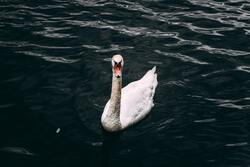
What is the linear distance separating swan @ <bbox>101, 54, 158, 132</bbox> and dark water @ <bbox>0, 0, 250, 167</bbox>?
288mm

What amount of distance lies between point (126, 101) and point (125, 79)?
2108 millimetres

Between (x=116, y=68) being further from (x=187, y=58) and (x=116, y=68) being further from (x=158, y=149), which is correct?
(x=187, y=58)

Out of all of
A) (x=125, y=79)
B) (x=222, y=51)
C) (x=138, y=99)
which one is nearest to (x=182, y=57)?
(x=222, y=51)

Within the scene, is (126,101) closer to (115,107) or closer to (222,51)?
(115,107)

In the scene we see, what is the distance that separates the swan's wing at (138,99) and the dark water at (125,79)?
28 centimetres

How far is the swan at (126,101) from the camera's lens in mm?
13516

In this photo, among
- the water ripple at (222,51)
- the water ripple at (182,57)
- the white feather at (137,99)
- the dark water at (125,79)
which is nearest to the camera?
the dark water at (125,79)

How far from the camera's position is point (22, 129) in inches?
529

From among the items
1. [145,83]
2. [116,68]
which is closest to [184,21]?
[145,83]

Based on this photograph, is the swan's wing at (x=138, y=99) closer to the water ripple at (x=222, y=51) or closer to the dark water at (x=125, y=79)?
the dark water at (x=125, y=79)

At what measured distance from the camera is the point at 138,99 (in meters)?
14.8

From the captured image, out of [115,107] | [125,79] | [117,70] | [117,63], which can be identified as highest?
[117,63]

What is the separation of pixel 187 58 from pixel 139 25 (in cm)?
333

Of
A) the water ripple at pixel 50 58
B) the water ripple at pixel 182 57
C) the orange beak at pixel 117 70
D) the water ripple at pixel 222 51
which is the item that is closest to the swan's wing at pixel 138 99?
the orange beak at pixel 117 70
